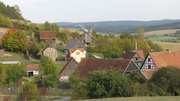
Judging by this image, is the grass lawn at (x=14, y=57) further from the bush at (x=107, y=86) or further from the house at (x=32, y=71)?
the bush at (x=107, y=86)

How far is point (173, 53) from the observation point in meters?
49.8

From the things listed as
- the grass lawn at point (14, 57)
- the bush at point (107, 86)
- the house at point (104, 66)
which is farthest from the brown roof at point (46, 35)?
the bush at point (107, 86)

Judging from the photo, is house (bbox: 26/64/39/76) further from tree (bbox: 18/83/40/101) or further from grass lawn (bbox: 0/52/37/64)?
tree (bbox: 18/83/40/101)

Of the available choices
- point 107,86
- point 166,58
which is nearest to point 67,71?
point 166,58

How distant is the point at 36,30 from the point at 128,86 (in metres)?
79.3

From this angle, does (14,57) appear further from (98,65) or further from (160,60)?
(160,60)

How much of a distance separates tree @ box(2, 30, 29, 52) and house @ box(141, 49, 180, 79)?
35.8 meters

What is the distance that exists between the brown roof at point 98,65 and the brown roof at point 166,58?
29.8ft

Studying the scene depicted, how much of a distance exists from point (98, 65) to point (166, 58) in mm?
13830

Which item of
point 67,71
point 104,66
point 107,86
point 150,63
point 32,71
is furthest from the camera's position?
point 32,71

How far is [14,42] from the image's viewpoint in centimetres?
7044

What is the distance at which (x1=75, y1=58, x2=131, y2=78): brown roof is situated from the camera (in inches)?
1551

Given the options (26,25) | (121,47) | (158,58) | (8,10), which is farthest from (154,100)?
(8,10)

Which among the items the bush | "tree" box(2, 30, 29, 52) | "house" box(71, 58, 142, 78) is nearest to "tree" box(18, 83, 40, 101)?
the bush
